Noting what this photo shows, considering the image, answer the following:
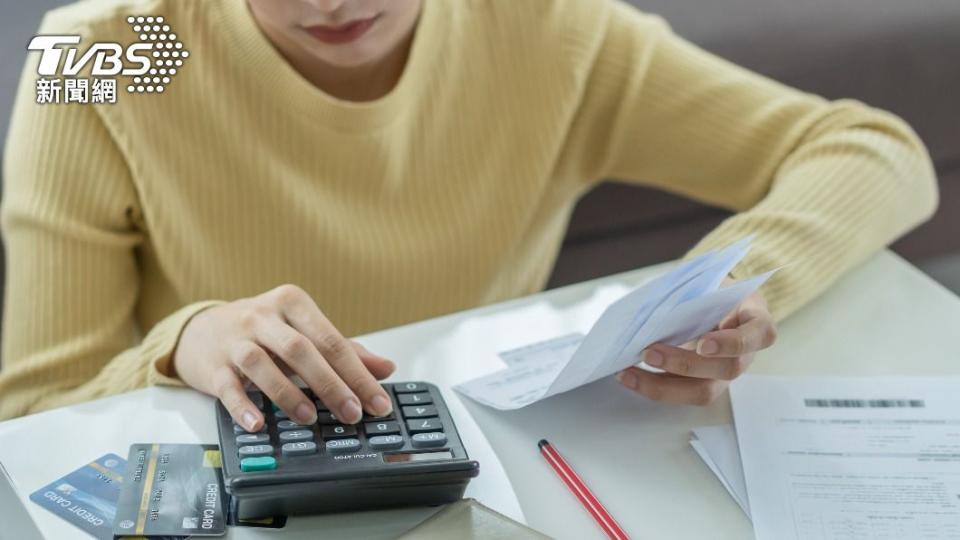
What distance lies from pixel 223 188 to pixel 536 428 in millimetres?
423

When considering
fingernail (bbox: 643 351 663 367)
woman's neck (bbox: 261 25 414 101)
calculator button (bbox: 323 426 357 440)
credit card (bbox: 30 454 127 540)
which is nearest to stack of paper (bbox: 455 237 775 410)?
fingernail (bbox: 643 351 663 367)

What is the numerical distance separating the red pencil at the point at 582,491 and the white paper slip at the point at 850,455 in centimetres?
8

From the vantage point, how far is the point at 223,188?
38.3 inches

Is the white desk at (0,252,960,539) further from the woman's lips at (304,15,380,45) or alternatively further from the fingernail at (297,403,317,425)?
the woman's lips at (304,15,380,45)

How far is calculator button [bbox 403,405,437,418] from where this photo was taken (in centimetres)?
64

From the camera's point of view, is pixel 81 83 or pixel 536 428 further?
pixel 81 83

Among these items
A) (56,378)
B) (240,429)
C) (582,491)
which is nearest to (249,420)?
(240,429)

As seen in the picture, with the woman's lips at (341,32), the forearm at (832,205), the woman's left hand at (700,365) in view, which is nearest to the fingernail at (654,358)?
the woman's left hand at (700,365)

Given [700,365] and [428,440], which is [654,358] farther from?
[428,440]

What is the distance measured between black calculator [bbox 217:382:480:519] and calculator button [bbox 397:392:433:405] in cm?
3

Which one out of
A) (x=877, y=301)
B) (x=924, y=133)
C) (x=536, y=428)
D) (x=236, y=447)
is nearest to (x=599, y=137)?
(x=877, y=301)

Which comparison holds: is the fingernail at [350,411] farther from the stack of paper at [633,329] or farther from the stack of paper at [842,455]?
the stack of paper at [842,455]

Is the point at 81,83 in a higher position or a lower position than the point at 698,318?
higher

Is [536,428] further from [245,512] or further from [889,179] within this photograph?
[889,179]
